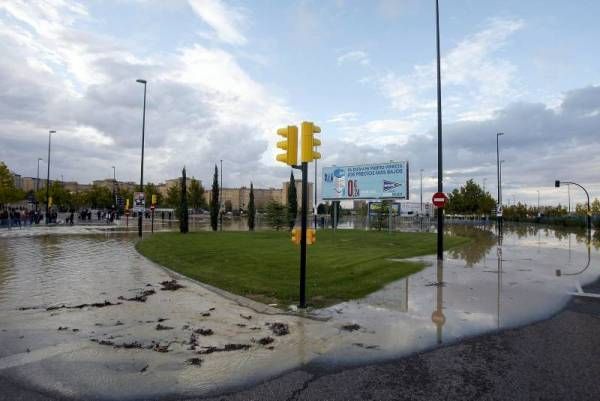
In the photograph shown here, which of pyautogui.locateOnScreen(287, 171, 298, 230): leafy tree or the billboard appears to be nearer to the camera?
the billboard

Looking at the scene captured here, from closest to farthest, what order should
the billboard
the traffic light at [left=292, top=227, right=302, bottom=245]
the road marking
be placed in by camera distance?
the road marking → the traffic light at [left=292, top=227, right=302, bottom=245] → the billboard

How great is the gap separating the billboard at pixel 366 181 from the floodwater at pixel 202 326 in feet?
81.8

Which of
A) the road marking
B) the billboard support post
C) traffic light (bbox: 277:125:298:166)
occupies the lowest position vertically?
the road marking

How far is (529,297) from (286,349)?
604 centimetres

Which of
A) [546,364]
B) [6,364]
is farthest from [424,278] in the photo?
[6,364]

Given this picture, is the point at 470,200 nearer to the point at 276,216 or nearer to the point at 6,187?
the point at 276,216

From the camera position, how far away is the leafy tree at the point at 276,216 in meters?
41.7

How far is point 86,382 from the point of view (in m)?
4.51

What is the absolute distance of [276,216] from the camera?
4200 cm

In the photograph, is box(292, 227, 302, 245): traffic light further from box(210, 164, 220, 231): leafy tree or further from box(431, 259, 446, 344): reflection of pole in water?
box(210, 164, 220, 231): leafy tree

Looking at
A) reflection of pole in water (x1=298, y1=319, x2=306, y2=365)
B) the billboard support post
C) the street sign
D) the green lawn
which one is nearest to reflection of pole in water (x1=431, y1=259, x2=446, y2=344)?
the green lawn

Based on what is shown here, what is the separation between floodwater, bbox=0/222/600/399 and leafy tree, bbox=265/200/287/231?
2976 cm

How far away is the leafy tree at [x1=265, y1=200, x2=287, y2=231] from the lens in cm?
4169

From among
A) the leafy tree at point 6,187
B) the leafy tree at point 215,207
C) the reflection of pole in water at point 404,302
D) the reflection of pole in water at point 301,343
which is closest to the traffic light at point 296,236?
the reflection of pole in water at point 301,343
